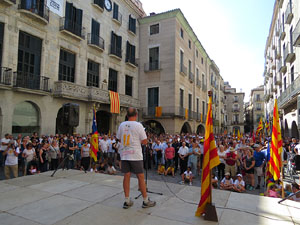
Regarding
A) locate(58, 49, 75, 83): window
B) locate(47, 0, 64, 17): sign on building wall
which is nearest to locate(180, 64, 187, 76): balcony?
locate(58, 49, 75, 83): window

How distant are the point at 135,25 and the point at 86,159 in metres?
18.1

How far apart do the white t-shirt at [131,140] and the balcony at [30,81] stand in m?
10.8

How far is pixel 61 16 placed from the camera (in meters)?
14.6

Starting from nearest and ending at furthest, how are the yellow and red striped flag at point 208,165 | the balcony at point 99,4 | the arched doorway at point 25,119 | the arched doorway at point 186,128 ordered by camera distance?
1. the yellow and red striped flag at point 208,165
2. the arched doorway at point 25,119
3. the balcony at point 99,4
4. the arched doorway at point 186,128

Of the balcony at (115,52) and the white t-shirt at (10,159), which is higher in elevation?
the balcony at (115,52)

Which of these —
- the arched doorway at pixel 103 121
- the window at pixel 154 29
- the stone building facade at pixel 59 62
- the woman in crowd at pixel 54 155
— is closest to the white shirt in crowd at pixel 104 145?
the woman in crowd at pixel 54 155

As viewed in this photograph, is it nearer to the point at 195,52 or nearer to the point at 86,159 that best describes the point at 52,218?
the point at 86,159

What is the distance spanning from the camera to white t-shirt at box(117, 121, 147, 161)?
3428mm

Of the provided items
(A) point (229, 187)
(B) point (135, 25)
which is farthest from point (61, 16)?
(A) point (229, 187)

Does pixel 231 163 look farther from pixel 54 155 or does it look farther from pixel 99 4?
pixel 99 4

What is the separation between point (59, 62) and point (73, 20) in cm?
367

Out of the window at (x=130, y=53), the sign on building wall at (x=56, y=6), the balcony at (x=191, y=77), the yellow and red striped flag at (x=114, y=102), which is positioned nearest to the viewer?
the sign on building wall at (x=56, y=6)

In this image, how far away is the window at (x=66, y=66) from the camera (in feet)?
48.4

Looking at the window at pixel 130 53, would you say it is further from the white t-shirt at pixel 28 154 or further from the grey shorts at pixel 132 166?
the grey shorts at pixel 132 166
